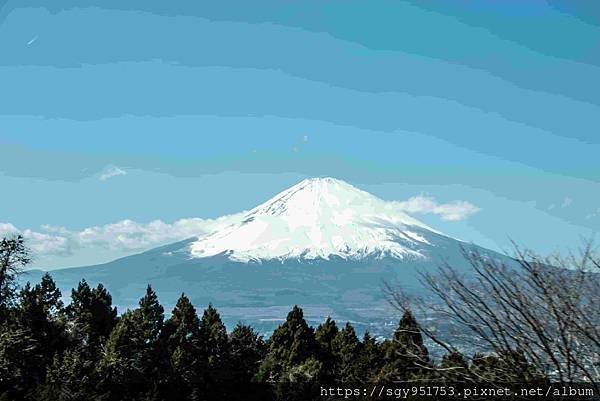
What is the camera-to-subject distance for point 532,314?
805 centimetres

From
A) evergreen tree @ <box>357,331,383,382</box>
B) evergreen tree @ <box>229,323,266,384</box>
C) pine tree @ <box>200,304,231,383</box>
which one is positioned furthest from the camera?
evergreen tree @ <box>229,323,266,384</box>

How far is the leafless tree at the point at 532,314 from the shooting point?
788cm

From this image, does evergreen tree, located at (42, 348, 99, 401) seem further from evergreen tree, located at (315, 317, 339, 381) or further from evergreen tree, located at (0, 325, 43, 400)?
evergreen tree, located at (315, 317, 339, 381)

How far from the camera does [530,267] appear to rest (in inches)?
325

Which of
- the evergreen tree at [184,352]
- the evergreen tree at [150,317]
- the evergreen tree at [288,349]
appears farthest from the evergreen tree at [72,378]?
the evergreen tree at [288,349]

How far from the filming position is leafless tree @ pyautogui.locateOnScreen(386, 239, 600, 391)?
7.88m

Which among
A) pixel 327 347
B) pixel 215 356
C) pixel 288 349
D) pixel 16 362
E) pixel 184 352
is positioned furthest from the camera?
pixel 327 347

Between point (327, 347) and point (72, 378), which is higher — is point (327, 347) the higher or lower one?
the higher one

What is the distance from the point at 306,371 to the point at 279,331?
4805mm

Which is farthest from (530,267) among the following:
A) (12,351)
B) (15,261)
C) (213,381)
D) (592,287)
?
(213,381)

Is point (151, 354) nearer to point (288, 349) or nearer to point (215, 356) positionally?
point (215, 356)

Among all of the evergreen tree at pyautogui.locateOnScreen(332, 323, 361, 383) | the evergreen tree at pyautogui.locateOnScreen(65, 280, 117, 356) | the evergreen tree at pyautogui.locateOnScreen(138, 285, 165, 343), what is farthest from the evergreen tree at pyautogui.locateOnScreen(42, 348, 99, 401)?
the evergreen tree at pyautogui.locateOnScreen(332, 323, 361, 383)

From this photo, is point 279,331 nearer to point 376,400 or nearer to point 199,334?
point 199,334

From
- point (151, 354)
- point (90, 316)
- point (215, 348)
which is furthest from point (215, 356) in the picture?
point (90, 316)
